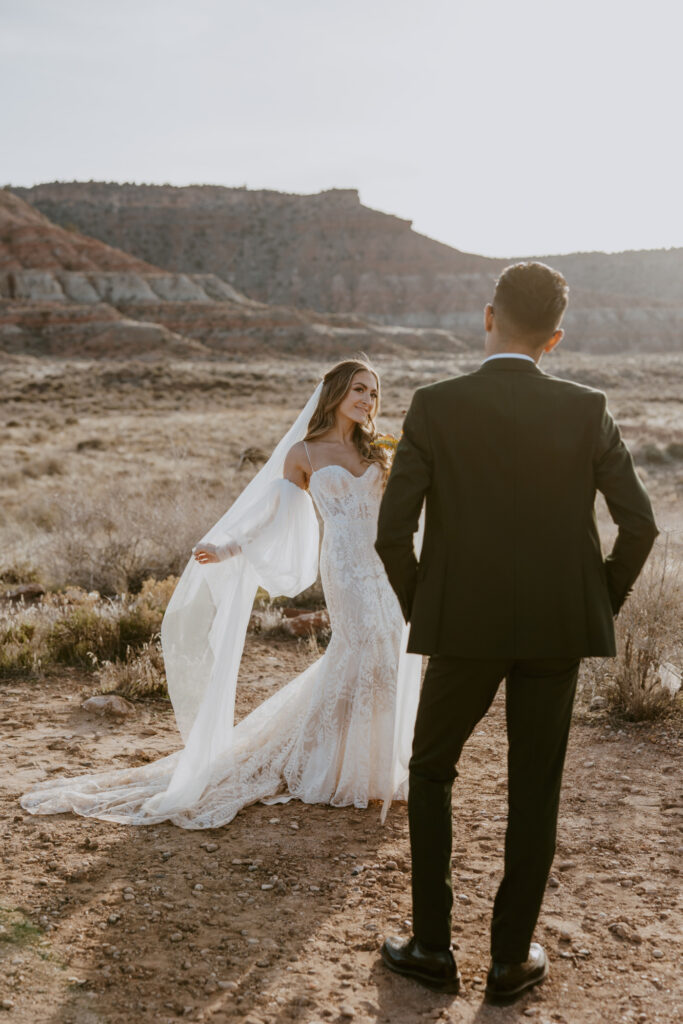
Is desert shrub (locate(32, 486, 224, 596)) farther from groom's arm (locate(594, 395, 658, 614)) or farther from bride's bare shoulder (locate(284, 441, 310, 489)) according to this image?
groom's arm (locate(594, 395, 658, 614))

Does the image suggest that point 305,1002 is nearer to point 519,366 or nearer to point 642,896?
point 642,896

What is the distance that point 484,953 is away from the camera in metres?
2.98

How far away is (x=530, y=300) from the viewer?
93.6 inches

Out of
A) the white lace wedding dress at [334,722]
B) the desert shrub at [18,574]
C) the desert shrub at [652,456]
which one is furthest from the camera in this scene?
the desert shrub at [652,456]

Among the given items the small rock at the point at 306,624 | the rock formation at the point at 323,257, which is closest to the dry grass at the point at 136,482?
the small rock at the point at 306,624

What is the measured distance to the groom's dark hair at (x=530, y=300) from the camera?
235 cm

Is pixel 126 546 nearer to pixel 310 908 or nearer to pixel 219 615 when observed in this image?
pixel 219 615

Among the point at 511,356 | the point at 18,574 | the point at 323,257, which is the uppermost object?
the point at 323,257

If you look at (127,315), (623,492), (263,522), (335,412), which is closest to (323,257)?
(127,315)

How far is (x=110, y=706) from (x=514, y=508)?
3696 mm

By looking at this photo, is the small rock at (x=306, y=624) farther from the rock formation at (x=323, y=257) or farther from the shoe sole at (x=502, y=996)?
the rock formation at (x=323, y=257)

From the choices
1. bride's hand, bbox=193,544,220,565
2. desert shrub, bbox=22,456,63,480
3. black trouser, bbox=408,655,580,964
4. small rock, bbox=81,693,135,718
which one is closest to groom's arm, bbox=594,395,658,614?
black trouser, bbox=408,655,580,964

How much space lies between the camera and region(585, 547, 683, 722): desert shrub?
5168 mm

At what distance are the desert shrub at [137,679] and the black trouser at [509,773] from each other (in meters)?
3.35
